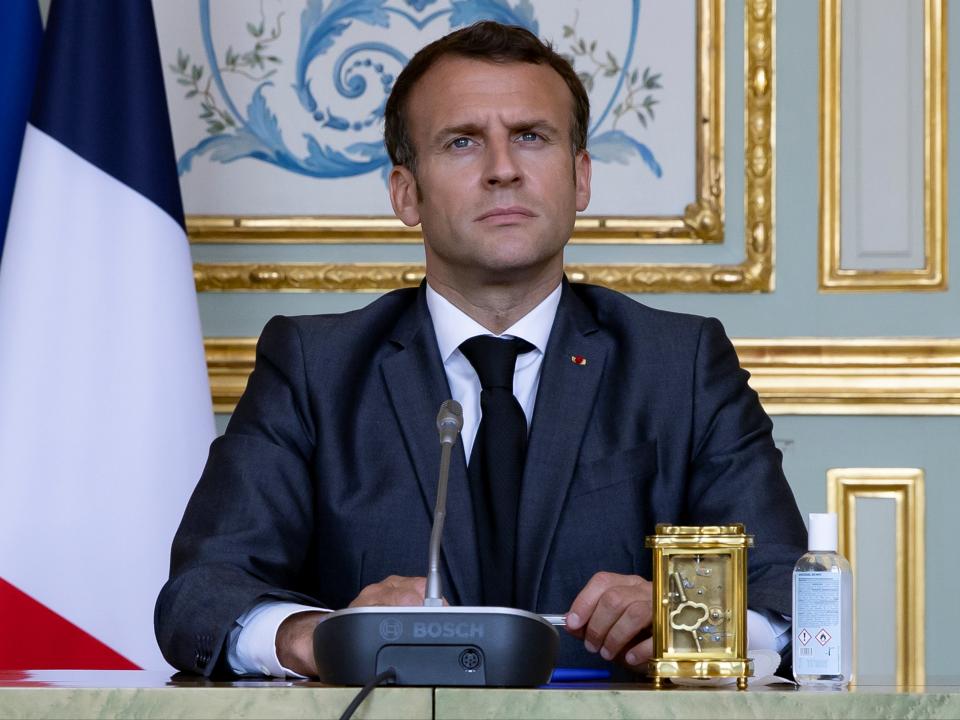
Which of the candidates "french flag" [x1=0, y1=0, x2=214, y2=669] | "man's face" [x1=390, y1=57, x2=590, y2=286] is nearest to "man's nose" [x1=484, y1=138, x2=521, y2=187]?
"man's face" [x1=390, y1=57, x2=590, y2=286]

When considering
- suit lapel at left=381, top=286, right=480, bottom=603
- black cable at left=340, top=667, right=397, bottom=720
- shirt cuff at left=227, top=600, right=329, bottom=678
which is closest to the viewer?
black cable at left=340, top=667, right=397, bottom=720

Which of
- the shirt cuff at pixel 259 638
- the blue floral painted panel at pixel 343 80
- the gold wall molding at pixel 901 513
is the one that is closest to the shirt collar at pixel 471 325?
the shirt cuff at pixel 259 638

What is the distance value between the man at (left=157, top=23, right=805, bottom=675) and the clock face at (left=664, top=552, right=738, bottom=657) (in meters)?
0.42

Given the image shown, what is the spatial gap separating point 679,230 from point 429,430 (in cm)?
112

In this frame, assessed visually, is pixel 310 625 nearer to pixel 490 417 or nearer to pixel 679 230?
pixel 490 417

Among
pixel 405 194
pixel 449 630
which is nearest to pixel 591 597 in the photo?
pixel 449 630

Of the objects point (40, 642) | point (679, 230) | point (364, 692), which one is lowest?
point (40, 642)

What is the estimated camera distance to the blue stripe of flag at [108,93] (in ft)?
9.37

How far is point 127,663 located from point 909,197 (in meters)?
1.85

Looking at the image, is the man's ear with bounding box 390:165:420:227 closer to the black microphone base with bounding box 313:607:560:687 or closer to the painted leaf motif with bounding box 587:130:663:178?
the painted leaf motif with bounding box 587:130:663:178

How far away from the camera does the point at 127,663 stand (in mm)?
2617

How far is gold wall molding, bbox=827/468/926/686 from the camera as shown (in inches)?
119

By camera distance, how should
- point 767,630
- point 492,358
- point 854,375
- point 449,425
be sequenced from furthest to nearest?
point 854,375, point 492,358, point 767,630, point 449,425

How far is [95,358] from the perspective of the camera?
2.73 metres
